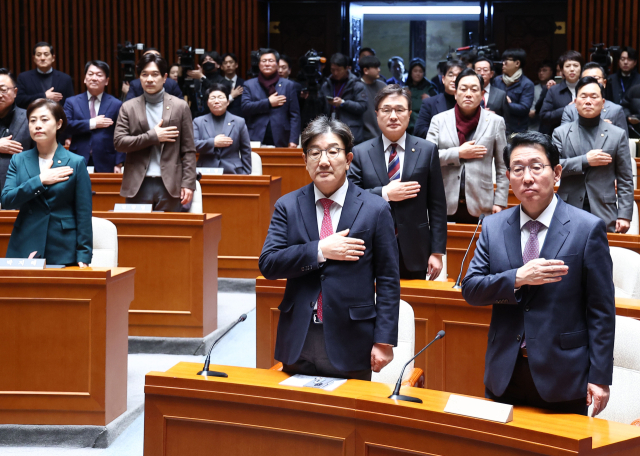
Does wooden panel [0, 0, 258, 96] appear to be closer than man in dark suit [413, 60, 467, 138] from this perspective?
No

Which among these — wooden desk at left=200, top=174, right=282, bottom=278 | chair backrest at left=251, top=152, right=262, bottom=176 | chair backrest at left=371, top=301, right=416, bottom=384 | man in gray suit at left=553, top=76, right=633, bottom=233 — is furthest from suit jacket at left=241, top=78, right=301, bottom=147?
chair backrest at left=371, top=301, right=416, bottom=384

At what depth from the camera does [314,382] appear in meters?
1.86

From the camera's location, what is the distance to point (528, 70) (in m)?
8.82

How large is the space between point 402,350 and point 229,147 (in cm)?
318

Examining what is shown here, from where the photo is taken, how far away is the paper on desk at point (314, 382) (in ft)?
5.97

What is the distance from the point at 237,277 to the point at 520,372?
10.8 feet

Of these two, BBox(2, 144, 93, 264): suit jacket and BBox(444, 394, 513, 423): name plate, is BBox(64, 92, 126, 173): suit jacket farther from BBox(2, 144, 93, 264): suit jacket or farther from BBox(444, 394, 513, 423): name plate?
BBox(444, 394, 513, 423): name plate

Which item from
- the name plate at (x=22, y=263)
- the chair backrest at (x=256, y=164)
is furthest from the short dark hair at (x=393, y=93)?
the chair backrest at (x=256, y=164)

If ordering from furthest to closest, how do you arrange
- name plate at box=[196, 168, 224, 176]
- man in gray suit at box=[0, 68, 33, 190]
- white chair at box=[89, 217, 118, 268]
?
name plate at box=[196, 168, 224, 176] < man in gray suit at box=[0, 68, 33, 190] < white chair at box=[89, 217, 118, 268]

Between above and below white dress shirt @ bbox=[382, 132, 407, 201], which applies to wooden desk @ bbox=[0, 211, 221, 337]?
below

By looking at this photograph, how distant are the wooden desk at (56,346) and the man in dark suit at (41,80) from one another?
3576 millimetres

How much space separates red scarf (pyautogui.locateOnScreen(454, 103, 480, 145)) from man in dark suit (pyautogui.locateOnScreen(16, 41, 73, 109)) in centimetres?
376

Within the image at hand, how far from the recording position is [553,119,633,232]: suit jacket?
12.1 feet

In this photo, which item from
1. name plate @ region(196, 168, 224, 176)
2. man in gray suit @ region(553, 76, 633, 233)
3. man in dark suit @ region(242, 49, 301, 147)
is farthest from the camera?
man in dark suit @ region(242, 49, 301, 147)
